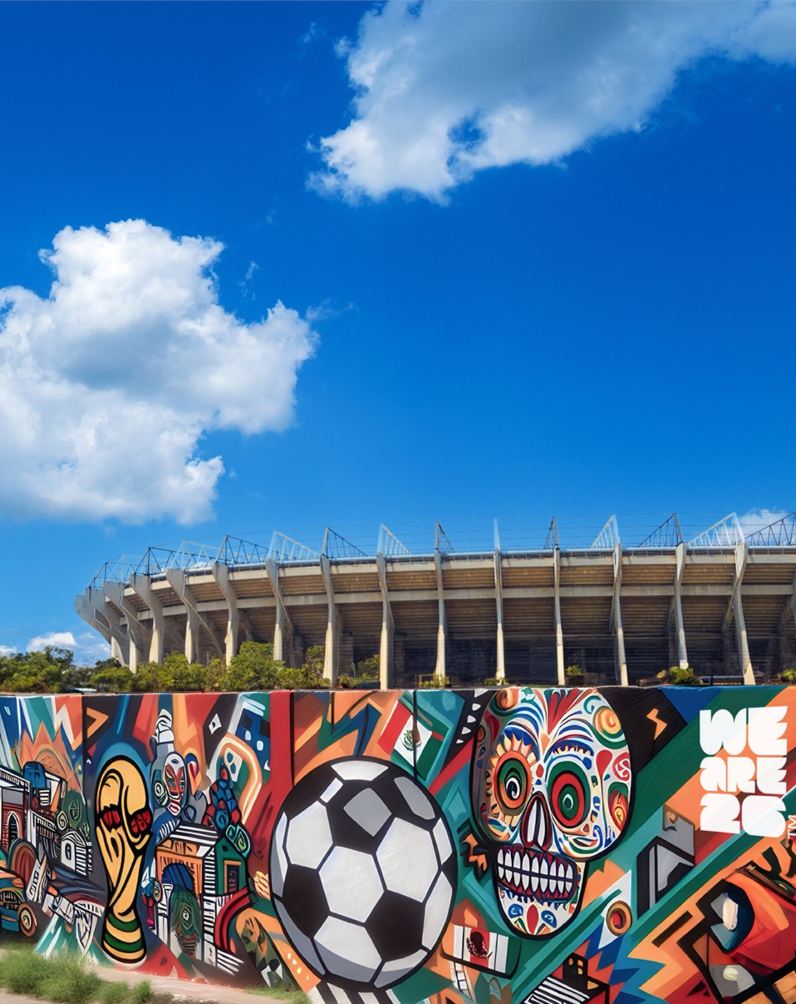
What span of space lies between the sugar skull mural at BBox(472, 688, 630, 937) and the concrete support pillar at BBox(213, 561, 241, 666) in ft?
175

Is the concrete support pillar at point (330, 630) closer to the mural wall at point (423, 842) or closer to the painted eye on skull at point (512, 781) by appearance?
the mural wall at point (423, 842)

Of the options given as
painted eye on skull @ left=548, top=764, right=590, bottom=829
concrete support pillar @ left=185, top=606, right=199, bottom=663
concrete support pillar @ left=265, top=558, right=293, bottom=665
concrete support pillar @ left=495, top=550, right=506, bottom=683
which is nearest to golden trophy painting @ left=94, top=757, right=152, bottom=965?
painted eye on skull @ left=548, top=764, right=590, bottom=829

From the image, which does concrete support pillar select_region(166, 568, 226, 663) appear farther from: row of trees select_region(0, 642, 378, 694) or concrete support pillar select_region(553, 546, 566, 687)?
concrete support pillar select_region(553, 546, 566, 687)

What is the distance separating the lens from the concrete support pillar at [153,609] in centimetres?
6175

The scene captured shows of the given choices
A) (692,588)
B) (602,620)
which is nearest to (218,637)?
(602,620)

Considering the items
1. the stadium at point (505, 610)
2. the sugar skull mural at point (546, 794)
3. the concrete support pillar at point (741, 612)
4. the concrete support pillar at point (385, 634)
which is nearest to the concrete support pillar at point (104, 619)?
the stadium at point (505, 610)

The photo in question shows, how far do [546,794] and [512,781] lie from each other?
30 centimetres

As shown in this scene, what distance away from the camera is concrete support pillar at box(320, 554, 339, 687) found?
55281mm

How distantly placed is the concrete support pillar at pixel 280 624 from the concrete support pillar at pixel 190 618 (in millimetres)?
5722

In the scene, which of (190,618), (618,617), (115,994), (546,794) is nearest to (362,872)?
(546,794)

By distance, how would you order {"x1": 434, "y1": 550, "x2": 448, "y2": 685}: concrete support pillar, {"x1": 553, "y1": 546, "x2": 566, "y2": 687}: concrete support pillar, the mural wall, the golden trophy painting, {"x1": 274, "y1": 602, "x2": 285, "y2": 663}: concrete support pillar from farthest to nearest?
1. {"x1": 274, "y1": 602, "x2": 285, "y2": 663}: concrete support pillar
2. {"x1": 434, "y1": 550, "x2": 448, "y2": 685}: concrete support pillar
3. {"x1": 553, "y1": 546, "x2": 566, "y2": 687}: concrete support pillar
4. the golden trophy painting
5. the mural wall

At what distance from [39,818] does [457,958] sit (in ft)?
17.3

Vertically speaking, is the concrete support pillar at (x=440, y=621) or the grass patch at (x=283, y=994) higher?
the concrete support pillar at (x=440, y=621)

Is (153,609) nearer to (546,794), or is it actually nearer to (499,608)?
(499,608)
